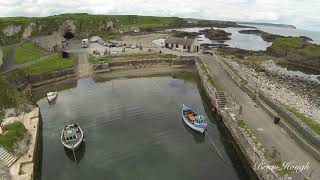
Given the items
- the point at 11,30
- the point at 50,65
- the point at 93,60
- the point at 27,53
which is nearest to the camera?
the point at 50,65

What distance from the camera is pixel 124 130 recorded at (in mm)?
43125

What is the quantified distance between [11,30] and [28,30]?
236 inches

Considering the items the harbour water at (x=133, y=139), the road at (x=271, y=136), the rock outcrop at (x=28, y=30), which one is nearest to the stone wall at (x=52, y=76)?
the harbour water at (x=133, y=139)

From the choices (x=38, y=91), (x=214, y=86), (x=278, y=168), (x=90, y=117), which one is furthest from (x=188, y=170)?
(x=38, y=91)

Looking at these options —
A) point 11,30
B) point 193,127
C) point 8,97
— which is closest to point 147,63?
point 8,97

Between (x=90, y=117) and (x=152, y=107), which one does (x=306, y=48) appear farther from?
(x=90, y=117)

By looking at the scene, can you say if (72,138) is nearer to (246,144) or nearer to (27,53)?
(246,144)

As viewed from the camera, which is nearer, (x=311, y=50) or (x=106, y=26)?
(x=311, y=50)

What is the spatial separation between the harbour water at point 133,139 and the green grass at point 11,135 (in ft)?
12.2

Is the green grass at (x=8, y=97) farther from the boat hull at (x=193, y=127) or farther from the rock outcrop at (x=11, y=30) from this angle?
the rock outcrop at (x=11, y=30)

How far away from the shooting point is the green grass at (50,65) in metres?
65.6

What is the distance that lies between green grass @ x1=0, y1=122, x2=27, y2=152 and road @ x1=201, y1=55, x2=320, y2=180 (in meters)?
26.9

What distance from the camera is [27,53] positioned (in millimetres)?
78312

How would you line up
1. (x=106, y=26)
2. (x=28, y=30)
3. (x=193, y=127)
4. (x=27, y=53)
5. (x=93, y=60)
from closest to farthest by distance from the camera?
(x=193, y=127)
(x=93, y=60)
(x=27, y=53)
(x=28, y=30)
(x=106, y=26)
